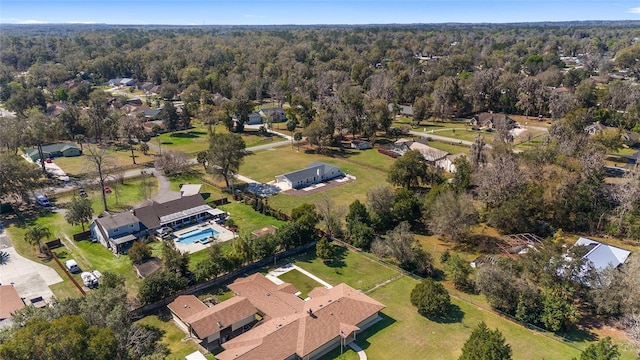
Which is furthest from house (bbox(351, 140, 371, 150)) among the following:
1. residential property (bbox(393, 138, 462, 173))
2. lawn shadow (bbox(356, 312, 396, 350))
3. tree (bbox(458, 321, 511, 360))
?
tree (bbox(458, 321, 511, 360))

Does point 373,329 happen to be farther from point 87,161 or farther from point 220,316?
point 87,161

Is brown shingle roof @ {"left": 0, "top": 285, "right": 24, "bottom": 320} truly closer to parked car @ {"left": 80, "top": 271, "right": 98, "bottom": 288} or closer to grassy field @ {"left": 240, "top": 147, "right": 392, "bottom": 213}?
parked car @ {"left": 80, "top": 271, "right": 98, "bottom": 288}

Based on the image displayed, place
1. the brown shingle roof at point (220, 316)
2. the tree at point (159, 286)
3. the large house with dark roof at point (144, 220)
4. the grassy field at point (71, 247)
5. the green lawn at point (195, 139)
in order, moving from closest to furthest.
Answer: the brown shingle roof at point (220, 316), the tree at point (159, 286), the grassy field at point (71, 247), the large house with dark roof at point (144, 220), the green lawn at point (195, 139)

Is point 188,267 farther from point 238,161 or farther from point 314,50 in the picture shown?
point 314,50

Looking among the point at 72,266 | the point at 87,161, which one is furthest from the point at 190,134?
the point at 72,266

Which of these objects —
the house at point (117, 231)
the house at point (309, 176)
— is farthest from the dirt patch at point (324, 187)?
the house at point (117, 231)

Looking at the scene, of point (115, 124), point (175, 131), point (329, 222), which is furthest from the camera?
point (175, 131)

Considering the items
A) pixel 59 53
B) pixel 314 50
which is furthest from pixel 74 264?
pixel 59 53

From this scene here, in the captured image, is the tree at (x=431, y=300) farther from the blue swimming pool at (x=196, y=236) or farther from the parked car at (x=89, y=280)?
the parked car at (x=89, y=280)
